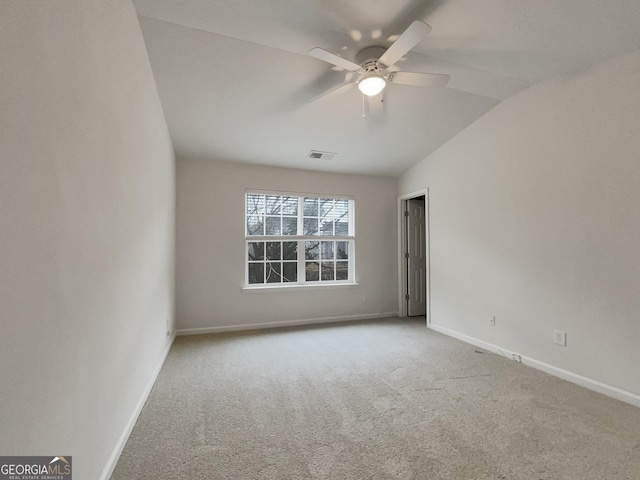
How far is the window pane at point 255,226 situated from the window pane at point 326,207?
989 mm

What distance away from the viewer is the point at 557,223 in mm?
2766

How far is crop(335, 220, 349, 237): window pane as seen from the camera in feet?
16.3

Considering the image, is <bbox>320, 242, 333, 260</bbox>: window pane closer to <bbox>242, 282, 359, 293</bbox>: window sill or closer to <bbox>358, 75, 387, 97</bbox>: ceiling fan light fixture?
<bbox>242, 282, 359, 293</bbox>: window sill

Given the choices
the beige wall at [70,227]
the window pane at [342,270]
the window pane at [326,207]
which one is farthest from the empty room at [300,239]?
the window pane at [342,270]

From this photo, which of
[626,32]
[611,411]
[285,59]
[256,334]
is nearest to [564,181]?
[626,32]

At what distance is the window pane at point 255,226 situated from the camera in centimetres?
449

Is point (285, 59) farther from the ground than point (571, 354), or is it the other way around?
point (285, 59)

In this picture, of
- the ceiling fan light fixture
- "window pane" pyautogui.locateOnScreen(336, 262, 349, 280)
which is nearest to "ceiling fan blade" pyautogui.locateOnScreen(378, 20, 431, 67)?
the ceiling fan light fixture

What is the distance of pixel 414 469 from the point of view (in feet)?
5.18

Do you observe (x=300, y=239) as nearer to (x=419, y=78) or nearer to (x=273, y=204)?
(x=273, y=204)

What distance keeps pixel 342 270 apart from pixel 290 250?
953 millimetres

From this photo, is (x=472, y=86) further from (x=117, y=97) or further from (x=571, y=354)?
(x=117, y=97)

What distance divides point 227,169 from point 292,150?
100 cm

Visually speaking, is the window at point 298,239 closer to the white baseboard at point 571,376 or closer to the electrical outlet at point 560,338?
Answer: the white baseboard at point 571,376
